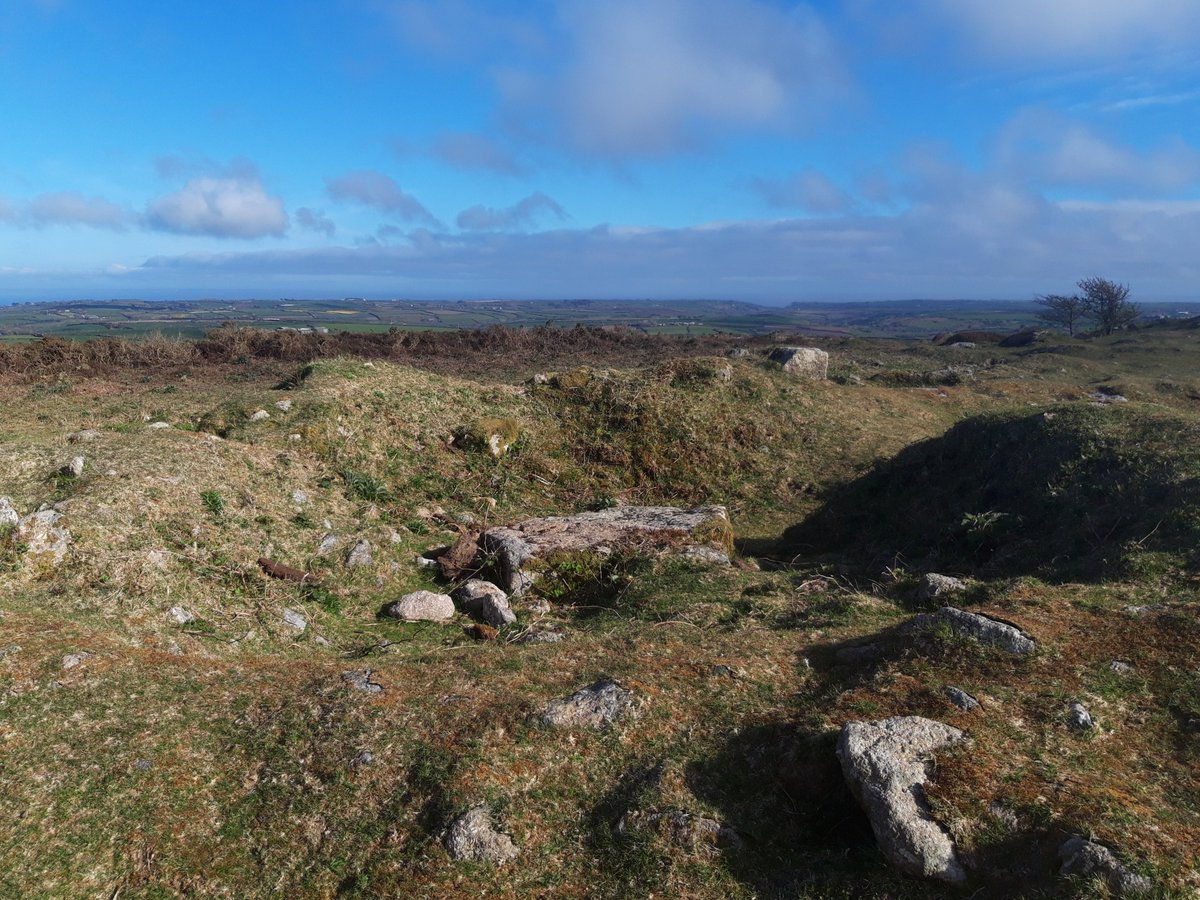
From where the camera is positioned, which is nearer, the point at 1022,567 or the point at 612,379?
the point at 1022,567

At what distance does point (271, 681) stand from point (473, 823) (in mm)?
3749

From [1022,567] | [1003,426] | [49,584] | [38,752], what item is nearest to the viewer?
[38,752]

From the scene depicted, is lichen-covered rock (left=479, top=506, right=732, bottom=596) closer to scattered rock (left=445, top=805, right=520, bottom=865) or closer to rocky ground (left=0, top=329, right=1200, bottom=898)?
rocky ground (left=0, top=329, right=1200, bottom=898)

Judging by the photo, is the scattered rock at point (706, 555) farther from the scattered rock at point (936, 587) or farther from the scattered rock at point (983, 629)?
the scattered rock at point (983, 629)

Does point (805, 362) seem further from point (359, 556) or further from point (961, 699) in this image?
point (961, 699)

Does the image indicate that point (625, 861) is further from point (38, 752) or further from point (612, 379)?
point (612, 379)

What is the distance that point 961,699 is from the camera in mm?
7145

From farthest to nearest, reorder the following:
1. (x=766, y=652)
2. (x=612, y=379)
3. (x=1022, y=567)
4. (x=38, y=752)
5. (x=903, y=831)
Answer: (x=612, y=379)
(x=1022, y=567)
(x=766, y=652)
(x=38, y=752)
(x=903, y=831)

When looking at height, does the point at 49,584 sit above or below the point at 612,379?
below

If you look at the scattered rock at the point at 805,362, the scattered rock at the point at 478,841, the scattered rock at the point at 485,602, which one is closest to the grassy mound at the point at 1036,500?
the scattered rock at the point at 485,602

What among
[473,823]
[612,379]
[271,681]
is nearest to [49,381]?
[612,379]

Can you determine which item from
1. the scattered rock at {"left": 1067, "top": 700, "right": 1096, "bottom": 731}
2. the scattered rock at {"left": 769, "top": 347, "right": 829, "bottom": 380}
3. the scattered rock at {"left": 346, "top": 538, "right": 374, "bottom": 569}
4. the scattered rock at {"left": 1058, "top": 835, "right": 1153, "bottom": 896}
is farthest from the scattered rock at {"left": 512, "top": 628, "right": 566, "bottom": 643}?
the scattered rock at {"left": 769, "top": 347, "right": 829, "bottom": 380}

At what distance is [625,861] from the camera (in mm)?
5715

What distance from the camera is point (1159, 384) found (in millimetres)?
37250
